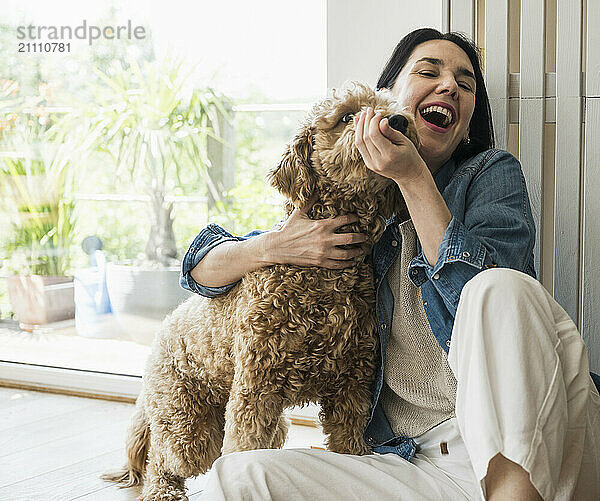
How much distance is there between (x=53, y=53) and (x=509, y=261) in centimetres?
254

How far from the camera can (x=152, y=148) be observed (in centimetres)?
315

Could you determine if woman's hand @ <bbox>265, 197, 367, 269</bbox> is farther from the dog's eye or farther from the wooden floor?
the wooden floor

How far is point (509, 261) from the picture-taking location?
150cm

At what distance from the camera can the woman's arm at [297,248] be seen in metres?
1.55

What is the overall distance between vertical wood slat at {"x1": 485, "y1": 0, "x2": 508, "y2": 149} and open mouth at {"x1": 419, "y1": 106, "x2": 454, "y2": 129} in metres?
0.42

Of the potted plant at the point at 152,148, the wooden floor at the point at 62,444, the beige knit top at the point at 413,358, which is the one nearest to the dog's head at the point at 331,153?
the beige knit top at the point at 413,358

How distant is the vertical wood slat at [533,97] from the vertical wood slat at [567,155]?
0.15 ft

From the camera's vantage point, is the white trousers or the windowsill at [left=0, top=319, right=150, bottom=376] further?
the windowsill at [left=0, top=319, right=150, bottom=376]

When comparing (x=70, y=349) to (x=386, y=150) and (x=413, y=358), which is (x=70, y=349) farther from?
(x=386, y=150)

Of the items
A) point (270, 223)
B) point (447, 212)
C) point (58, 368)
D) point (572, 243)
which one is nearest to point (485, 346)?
point (447, 212)

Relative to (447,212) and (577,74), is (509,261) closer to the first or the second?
(447,212)

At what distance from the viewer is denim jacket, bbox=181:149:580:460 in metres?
1.42

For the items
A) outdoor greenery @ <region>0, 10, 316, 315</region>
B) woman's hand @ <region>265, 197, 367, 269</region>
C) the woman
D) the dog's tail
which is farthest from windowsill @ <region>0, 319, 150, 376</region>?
woman's hand @ <region>265, 197, 367, 269</region>

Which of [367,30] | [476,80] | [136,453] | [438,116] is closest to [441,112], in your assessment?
[438,116]
